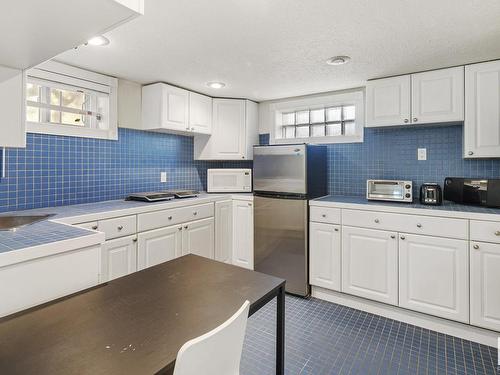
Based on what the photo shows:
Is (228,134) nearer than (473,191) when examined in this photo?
No

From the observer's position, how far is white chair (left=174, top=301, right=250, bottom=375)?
2.09 feet

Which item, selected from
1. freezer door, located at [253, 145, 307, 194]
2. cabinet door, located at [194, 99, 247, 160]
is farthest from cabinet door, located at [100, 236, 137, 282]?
cabinet door, located at [194, 99, 247, 160]

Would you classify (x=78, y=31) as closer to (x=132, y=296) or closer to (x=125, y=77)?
(x=132, y=296)

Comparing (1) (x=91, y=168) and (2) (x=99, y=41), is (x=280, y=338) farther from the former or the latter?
(1) (x=91, y=168)

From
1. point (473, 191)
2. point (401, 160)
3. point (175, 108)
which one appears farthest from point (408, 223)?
point (175, 108)

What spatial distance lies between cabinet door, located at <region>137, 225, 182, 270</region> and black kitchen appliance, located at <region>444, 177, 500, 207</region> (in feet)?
7.99

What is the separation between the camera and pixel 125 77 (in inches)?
108

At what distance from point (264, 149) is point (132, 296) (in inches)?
87.8

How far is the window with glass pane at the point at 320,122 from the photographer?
3234mm

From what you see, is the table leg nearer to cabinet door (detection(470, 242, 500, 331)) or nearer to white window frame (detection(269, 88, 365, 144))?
cabinet door (detection(470, 242, 500, 331))

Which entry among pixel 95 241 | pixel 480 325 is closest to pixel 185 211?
pixel 95 241

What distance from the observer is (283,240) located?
288 centimetres

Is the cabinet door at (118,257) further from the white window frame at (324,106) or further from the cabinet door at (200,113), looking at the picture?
the white window frame at (324,106)

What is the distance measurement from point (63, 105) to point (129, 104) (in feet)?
1.86
